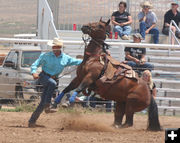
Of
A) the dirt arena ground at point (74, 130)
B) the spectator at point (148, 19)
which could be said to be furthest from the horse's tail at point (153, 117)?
the spectator at point (148, 19)

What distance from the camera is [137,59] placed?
40.9ft

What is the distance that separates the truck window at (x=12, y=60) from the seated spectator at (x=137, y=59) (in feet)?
10.4

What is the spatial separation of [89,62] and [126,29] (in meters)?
5.64

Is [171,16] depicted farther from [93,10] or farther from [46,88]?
[46,88]

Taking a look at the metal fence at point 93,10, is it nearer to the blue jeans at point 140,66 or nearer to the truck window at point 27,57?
the truck window at point 27,57

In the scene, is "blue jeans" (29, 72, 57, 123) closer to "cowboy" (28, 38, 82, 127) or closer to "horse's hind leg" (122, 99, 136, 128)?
"cowboy" (28, 38, 82, 127)

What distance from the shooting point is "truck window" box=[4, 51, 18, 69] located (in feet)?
44.4

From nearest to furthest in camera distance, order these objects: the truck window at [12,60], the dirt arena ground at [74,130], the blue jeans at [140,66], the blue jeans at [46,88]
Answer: the dirt arena ground at [74,130], the blue jeans at [46,88], the blue jeans at [140,66], the truck window at [12,60]

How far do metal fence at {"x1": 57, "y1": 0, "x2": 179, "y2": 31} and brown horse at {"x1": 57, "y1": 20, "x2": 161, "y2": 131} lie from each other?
6.27m

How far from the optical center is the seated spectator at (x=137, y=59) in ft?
40.5

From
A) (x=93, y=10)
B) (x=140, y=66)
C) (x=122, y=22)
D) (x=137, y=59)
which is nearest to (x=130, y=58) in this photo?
(x=137, y=59)

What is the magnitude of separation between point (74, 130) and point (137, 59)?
3.62 m

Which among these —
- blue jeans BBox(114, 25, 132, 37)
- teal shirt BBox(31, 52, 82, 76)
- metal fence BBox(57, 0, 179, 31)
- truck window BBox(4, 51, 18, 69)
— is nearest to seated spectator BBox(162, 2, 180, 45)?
metal fence BBox(57, 0, 179, 31)

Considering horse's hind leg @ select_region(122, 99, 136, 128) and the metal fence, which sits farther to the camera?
the metal fence
